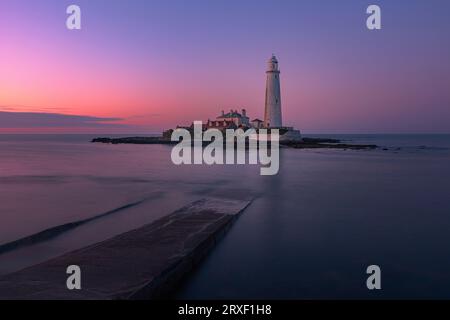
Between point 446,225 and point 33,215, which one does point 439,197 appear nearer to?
point 446,225

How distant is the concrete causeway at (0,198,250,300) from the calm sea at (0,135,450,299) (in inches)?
12.0

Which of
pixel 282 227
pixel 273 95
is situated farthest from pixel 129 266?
pixel 273 95

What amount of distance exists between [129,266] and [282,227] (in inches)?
177

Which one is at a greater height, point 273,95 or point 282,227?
point 273,95

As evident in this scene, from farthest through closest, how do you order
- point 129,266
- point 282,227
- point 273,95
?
point 273,95, point 282,227, point 129,266

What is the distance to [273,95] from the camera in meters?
42.9

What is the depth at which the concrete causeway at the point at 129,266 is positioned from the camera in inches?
173

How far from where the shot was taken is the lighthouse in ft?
141

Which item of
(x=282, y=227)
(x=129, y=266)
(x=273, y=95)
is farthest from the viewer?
(x=273, y=95)

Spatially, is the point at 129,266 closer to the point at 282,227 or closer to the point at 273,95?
the point at 282,227

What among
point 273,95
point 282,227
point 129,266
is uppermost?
point 273,95

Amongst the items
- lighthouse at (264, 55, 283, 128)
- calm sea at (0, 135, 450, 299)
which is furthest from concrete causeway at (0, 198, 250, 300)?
lighthouse at (264, 55, 283, 128)
